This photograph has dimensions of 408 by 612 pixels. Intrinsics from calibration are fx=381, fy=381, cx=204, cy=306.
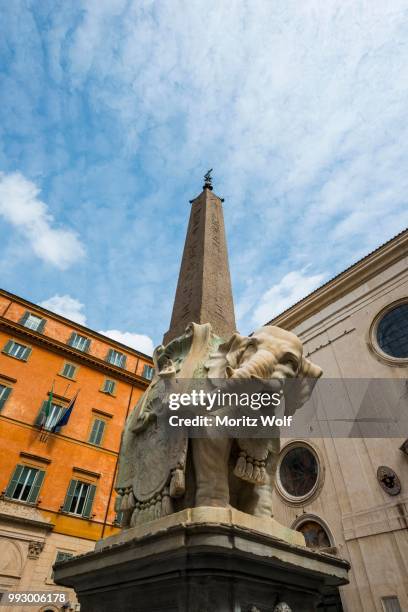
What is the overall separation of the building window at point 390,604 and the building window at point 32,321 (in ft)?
56.2

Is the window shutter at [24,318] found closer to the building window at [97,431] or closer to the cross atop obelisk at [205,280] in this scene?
the building window at [97,431]

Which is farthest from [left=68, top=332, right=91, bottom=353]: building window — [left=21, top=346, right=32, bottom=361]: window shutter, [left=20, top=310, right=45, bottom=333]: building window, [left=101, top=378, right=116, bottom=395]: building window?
[left=21, top=346, right=32, bottom=361]: window shutter

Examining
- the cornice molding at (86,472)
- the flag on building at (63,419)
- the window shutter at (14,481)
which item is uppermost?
the flag on building at (63,419)

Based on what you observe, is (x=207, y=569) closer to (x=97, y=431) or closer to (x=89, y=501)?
(x=89, y=501)

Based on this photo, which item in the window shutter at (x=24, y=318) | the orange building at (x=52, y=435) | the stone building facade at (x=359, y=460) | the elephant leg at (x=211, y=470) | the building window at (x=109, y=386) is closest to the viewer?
the elephant leg at (x=211, y=470)

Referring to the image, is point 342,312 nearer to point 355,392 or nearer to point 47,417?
point 355,392

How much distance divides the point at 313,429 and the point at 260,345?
12193 millimetres

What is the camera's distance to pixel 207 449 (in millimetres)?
2707

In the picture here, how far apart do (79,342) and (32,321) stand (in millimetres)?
2563

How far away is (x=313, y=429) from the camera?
14.0 metres

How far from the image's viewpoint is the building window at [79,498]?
50.0 feet

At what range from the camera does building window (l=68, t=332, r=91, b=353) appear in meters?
20.0

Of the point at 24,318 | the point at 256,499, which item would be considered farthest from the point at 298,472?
the point at 24,318

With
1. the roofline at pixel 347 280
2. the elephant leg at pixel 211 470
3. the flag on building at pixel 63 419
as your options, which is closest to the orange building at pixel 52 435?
the flag on building at pixel 63 419
